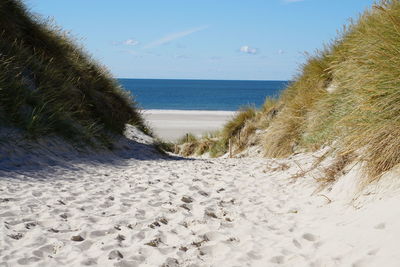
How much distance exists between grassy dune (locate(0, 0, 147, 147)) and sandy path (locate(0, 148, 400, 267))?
183 centimetres

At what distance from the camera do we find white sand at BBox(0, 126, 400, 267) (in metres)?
3.13

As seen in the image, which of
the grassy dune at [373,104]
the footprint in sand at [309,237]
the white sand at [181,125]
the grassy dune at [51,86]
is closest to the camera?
the footprint in sand at [309,237]

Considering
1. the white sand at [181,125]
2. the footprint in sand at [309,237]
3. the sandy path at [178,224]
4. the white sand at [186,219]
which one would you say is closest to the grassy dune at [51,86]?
the white sand at [186,219]

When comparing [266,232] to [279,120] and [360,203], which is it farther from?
[279,120]

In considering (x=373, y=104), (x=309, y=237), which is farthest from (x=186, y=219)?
(x=373, y=104)

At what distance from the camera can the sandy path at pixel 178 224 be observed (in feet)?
10.2

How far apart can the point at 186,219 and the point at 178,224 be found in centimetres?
17

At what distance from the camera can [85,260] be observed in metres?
3.12

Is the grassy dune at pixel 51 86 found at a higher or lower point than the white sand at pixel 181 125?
higher

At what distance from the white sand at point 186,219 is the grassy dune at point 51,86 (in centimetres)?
122

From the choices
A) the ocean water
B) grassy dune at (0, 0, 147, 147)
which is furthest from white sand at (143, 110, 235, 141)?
grassy dune at (0, 0, 147, 147)

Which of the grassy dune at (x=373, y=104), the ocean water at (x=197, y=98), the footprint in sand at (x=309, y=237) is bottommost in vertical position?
the footprint in sand at (x=309, y=237)

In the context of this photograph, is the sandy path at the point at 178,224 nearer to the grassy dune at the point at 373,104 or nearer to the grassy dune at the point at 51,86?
the grassy dune at the point at 373,104

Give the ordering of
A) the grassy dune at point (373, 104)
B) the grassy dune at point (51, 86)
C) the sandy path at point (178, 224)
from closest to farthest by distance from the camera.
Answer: the sandy path at point (178, 224), the grassy dune at point (373, 104), the grassy dune at point (51, 86)
